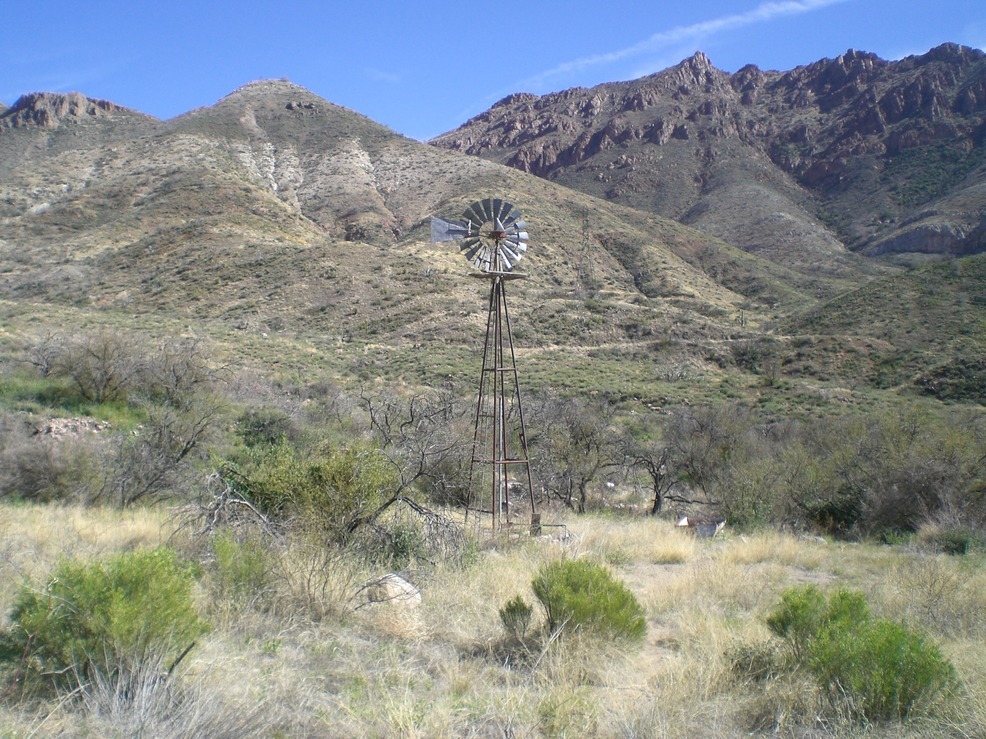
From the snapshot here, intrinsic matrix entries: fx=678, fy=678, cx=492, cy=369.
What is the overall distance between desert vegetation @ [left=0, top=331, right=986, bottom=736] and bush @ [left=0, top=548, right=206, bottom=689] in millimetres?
14

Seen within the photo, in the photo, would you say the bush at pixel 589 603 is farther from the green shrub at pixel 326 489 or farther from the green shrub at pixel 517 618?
the green shrub at pixel 326 489

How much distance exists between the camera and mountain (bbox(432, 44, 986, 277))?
260 ft

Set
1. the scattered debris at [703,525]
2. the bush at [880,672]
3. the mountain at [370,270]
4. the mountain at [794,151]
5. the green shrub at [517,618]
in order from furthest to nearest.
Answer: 1. the mountain at [794,151]
2. the mountain at [370,270]
3. the scattered debris at [703,525]
4. the green shrub at [517,618]
5. the bush at [880,672]

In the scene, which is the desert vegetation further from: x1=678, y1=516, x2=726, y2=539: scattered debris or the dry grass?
x1=678, y1=516, x2=726, y2=539: scattered debris

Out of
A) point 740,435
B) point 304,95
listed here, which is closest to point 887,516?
point 740,435

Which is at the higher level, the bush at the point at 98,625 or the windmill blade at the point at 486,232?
the windmill blade at the point at 486,232

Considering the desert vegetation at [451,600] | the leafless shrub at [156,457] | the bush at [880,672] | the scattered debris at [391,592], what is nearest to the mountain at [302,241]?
the leafless shrub at [156,457]

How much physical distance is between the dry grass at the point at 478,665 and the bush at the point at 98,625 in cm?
19

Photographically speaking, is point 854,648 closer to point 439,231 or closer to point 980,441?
point 439,231

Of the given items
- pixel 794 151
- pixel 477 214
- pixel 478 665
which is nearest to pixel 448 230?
pixel 477 214

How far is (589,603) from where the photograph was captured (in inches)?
197

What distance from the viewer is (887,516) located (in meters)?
12.2

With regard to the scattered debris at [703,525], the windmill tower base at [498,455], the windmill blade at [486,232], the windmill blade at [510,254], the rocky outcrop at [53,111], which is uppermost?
the rocky outcrop at [53,111]

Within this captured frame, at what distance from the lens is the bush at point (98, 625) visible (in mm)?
3783
